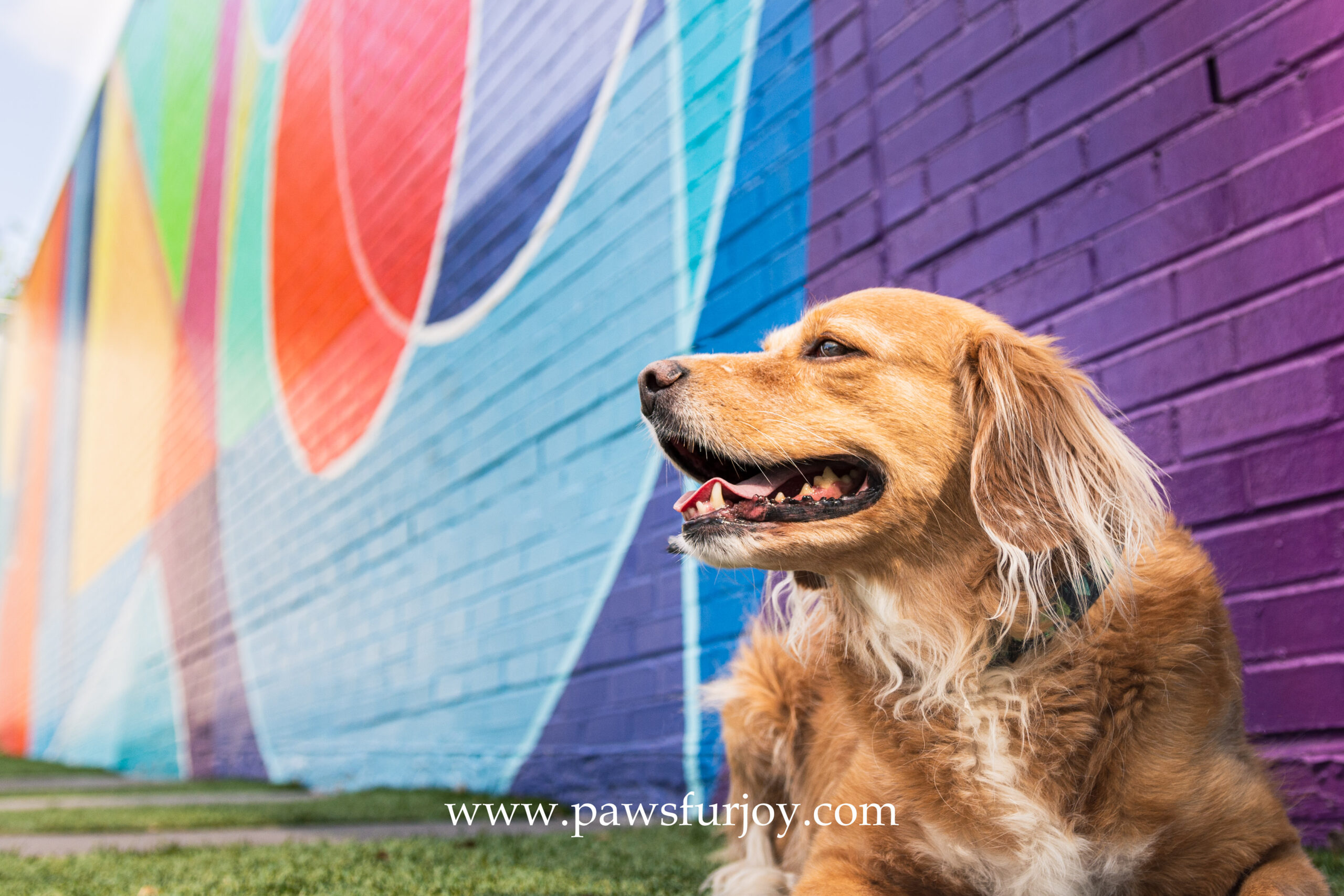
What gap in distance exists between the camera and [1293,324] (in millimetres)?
2078

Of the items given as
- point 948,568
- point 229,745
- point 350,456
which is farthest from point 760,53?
point 229,745

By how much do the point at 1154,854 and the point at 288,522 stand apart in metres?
7.22

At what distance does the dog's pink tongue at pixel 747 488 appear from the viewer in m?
1.95

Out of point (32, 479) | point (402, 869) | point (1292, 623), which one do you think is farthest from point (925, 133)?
point (32, 479)

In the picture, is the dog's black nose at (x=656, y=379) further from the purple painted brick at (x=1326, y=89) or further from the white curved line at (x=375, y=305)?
the white curved line at (x=375, y=305)

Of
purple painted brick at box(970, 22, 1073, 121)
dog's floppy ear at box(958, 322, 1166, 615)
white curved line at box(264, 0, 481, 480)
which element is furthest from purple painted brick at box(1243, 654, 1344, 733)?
white curved line at box(264, 0, 481, 480)

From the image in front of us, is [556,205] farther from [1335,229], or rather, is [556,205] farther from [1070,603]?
[1070,603]

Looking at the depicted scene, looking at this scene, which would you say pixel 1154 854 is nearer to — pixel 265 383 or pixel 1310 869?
pixel 1310 869

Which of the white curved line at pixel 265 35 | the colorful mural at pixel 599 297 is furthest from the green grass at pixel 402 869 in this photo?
the white curved line at pixel 265 35

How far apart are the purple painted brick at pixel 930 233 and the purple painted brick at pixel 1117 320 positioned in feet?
1.41

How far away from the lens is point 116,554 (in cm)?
1288

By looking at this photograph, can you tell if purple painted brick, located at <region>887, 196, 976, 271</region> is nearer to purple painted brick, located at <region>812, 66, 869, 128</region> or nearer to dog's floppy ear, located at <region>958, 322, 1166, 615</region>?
purple painted brick, located at <region>812, 66, 869, 128</region>

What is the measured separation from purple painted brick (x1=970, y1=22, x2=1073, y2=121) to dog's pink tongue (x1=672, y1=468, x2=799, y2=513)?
140cm

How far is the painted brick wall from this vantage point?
2.04m
